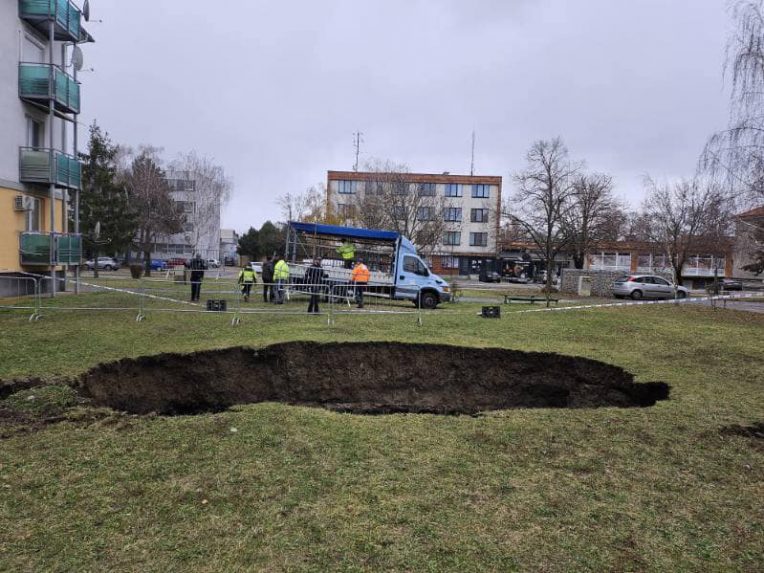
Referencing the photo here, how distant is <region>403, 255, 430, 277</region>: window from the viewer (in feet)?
63.8

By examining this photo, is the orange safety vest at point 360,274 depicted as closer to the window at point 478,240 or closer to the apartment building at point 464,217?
the apartment building at point 464,217

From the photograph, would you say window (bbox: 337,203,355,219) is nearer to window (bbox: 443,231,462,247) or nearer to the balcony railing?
window (bbox: 443,231,462,247)

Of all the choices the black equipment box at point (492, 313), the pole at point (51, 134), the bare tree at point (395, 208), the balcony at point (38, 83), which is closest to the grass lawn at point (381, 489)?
the black equipment box at point (492, 313)

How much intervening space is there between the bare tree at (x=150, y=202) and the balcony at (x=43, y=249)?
67.6ft

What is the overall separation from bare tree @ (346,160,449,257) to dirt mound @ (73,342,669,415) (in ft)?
88.0

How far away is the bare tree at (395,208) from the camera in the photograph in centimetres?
3794

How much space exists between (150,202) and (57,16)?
81.5 feet

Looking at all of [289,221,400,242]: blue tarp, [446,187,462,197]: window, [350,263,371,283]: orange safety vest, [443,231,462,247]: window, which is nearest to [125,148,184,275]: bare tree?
[289,221,400,242]: blue tarp

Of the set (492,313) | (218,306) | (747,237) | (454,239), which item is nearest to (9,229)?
(218,306)

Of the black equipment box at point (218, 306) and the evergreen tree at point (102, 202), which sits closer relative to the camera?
the black equipment box at point (218, 306)

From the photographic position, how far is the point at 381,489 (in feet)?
13.9

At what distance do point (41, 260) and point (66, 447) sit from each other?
52.6 ft

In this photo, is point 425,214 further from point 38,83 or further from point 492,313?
point 38,83

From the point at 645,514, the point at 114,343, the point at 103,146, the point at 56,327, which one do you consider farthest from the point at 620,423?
the point at 103,146
